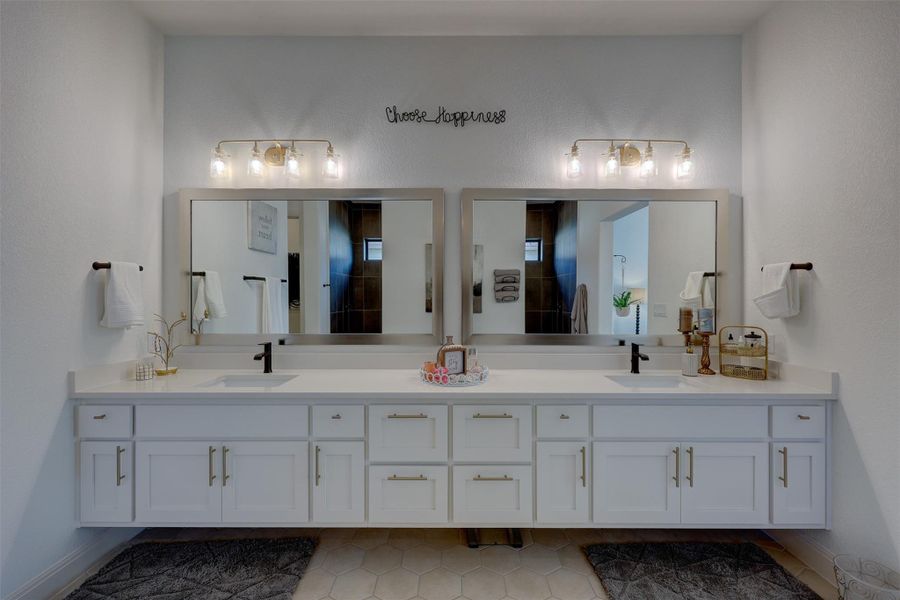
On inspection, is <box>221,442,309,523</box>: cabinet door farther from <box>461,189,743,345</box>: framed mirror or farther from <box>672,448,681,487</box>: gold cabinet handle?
<box>672,448,681,487</box>: gold cabinet handle

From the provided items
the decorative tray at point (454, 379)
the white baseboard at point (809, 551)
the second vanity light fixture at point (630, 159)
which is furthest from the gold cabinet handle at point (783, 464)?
the second vanity light fixture at point (630, 159)

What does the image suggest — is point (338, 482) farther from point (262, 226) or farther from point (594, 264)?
point (594, 264)

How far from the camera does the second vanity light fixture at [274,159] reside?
88.0 inches

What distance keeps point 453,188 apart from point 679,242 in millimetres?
1299

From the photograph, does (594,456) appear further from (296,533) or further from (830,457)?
(296,533)

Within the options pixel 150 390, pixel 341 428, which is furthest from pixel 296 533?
pixel 150 390

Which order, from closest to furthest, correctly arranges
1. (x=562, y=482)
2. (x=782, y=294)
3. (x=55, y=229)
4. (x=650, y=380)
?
(x=55, y=229) → (x=562, y=482) → (x=782, y=294) → (x=650, y=380)

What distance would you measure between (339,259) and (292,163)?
588 millimetres

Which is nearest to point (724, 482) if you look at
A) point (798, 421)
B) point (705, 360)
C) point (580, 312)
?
point (798, 421)

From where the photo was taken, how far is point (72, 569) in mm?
1701

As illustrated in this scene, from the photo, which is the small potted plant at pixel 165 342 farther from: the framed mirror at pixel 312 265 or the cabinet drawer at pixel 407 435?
the cabinet drawer at pixel 407 435

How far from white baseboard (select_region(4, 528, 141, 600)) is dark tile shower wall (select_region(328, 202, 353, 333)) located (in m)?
1.40

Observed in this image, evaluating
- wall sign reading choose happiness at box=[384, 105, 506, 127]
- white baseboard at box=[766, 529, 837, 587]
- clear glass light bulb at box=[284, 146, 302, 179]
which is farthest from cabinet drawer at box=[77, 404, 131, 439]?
white baseboard at box=[766, 529, 837, 587]

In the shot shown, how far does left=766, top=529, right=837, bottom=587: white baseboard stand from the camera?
1718 mm
